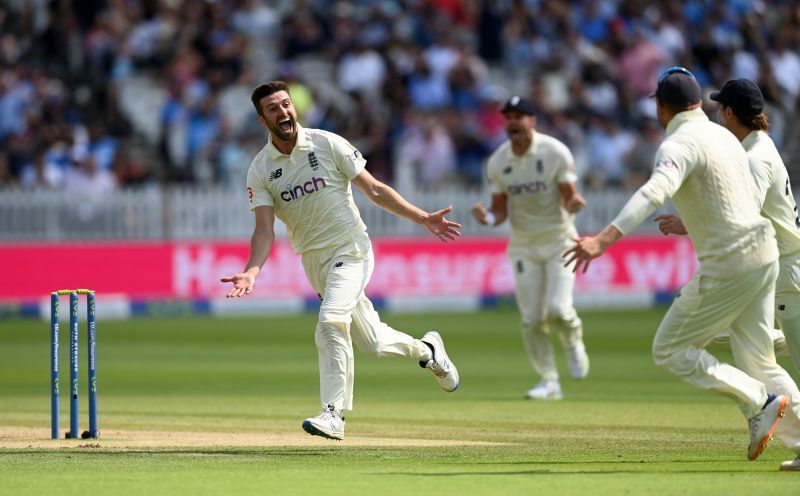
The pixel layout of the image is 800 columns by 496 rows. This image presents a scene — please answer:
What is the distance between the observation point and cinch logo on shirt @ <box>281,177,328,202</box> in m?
9.65

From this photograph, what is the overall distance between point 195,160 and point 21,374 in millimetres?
8656

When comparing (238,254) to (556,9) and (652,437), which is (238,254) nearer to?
(556,9)

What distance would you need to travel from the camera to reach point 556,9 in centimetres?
2783

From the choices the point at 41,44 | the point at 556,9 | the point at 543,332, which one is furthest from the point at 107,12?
the point at 543,332

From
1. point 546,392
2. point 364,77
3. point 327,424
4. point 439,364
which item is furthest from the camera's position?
point 364,77

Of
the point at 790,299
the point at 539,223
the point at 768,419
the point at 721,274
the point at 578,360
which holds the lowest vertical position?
the point at 768,419

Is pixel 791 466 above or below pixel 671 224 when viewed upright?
below

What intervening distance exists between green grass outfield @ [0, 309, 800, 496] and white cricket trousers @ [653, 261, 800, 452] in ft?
1.35

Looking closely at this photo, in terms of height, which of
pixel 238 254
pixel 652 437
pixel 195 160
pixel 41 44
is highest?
pixel 41 44

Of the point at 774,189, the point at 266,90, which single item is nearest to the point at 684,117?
the point at 774,189

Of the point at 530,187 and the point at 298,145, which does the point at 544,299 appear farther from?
the point at 298,145

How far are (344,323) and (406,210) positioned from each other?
819 millimetres

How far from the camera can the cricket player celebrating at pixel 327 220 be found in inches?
372

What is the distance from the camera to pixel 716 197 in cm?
809
